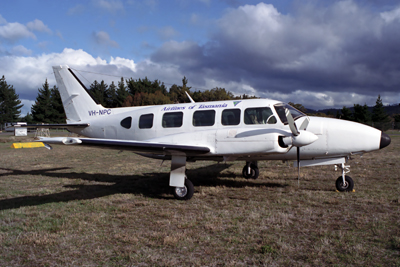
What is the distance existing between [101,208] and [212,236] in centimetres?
343

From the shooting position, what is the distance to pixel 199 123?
8.56 meters

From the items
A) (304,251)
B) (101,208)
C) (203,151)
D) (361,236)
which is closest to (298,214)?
(361,236)

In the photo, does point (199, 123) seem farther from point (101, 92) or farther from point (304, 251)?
point (101, 92)

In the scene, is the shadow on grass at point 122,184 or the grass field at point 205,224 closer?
the grass field at point 205,224

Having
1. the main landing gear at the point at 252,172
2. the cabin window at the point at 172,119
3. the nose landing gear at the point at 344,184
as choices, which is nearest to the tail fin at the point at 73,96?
the cabin window at the point at 172,119

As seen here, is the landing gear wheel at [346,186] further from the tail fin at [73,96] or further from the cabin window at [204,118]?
the tail fin at [73,96]

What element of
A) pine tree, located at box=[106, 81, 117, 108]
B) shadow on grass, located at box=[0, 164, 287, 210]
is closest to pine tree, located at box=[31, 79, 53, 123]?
pine tree, located at box=[106, 81, 117, 108]

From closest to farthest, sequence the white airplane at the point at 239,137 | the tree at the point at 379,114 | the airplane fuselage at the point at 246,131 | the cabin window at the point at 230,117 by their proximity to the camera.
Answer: the white airplane at the point at 239,137
the airplane fuselage at the point at 246,131
the cabin window at the point at 230,117
the tree at the point at 379,114

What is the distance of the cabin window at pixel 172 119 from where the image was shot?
8883 millimetres

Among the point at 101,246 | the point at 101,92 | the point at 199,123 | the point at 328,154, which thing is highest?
the point at 101,92

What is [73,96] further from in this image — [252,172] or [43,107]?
[43,107]

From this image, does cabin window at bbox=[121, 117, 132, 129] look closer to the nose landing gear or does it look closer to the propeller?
the propeller

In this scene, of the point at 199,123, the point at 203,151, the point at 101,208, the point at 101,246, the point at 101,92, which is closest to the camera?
the point at 101,246

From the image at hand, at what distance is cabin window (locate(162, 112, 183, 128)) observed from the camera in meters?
8.88
